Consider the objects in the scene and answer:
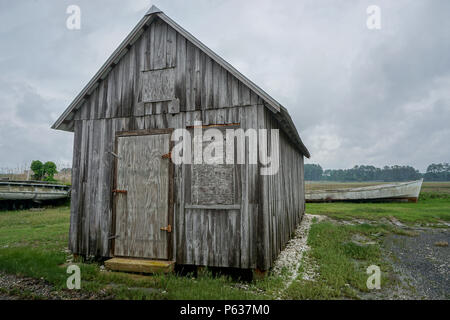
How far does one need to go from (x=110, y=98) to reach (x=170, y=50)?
6.96 feet

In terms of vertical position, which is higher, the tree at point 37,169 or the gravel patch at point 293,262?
the tree at point 37,169

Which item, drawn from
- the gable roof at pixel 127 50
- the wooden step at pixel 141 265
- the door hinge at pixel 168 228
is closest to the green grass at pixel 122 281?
the wooden step at pixel 141 265

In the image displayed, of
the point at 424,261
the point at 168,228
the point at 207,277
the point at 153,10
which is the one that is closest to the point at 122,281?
the point at 168,228

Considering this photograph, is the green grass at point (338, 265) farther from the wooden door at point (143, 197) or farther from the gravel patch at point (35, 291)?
the gravel patch at point (35, 291)

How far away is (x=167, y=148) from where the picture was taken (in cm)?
643

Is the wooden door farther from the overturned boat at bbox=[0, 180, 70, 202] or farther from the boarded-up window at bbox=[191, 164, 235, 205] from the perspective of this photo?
the overturned boat at bbox=[0, 180, 70, 202]

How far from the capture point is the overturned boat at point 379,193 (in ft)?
70.4

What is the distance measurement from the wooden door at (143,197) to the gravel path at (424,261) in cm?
542

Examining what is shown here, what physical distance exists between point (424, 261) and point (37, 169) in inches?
1070

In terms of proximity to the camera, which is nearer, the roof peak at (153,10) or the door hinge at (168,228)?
the door hinge at (168,228)

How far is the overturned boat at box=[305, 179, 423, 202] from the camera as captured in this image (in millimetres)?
21469

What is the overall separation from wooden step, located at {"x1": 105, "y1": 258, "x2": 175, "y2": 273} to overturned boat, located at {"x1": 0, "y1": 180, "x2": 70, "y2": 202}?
15.1 metres
